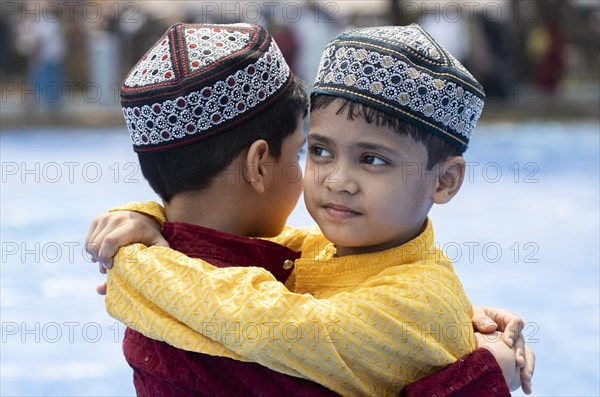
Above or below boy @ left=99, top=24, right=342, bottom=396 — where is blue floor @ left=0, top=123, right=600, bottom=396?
below

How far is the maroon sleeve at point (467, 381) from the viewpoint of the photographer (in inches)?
77.6

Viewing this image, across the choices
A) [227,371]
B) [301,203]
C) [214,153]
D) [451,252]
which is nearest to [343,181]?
[214,153]

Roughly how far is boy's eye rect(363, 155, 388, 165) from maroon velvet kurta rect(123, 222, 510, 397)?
334mm

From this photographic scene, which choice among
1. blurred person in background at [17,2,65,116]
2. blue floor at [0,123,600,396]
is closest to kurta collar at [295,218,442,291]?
blue floor at [0,123,600,396]

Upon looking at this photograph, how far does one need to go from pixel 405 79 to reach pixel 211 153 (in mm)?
A: 500

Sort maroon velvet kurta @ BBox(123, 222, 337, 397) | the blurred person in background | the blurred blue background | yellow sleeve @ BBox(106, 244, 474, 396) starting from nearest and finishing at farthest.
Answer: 1. yellow sleeve @ BBox(106, 244, 474, 396)
2. maroon velvet kurta @ BBox(123, 222, 337, 397)
3. the blurred blue background
4. the blurred person in background

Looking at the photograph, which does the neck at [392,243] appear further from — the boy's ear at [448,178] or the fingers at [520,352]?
the fingers at [520,352]

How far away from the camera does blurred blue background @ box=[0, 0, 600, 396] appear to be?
4441 mm

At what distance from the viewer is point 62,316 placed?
15.7 feet

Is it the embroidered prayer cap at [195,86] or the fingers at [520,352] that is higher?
the embroidered prayer cap at [195,86]

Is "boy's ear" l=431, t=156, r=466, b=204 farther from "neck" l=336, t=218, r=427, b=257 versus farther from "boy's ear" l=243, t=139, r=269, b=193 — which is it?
"boy's ear" l=243, t=139, r=269, b=193

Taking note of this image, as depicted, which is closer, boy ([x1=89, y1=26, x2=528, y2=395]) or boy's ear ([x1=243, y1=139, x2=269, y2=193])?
boy ([x1=89, y1=26, x2=528, y2=395])

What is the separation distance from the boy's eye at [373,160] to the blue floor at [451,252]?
2.07 metres

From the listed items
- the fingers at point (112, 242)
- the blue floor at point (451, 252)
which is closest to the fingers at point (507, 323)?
the fingers at point (112, 242)
